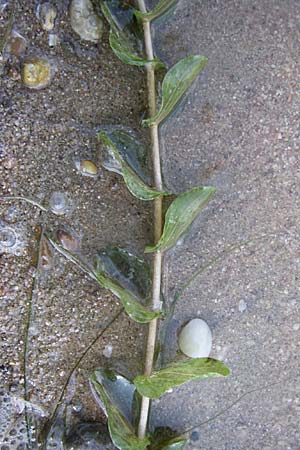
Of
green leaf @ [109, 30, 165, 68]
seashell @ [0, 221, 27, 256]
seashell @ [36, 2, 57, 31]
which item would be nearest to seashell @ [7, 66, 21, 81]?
seashell @ [36, 2, 57, 31]

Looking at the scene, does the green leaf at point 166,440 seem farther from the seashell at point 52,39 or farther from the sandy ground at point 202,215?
the seashell at point 52,39

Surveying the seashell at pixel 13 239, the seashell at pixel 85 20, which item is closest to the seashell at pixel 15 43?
the seashell at pixel 85 20

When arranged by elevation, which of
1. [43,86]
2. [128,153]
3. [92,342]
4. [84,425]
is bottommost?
[84,425]

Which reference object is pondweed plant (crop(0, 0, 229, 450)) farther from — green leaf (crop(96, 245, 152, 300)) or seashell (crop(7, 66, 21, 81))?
seashell (crop(7, 66, 21, 81))

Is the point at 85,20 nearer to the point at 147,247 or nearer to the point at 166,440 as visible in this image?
the point at 147,247

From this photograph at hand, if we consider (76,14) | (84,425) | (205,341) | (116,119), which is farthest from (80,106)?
(84,425)

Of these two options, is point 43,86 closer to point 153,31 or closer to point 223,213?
point 153,31
